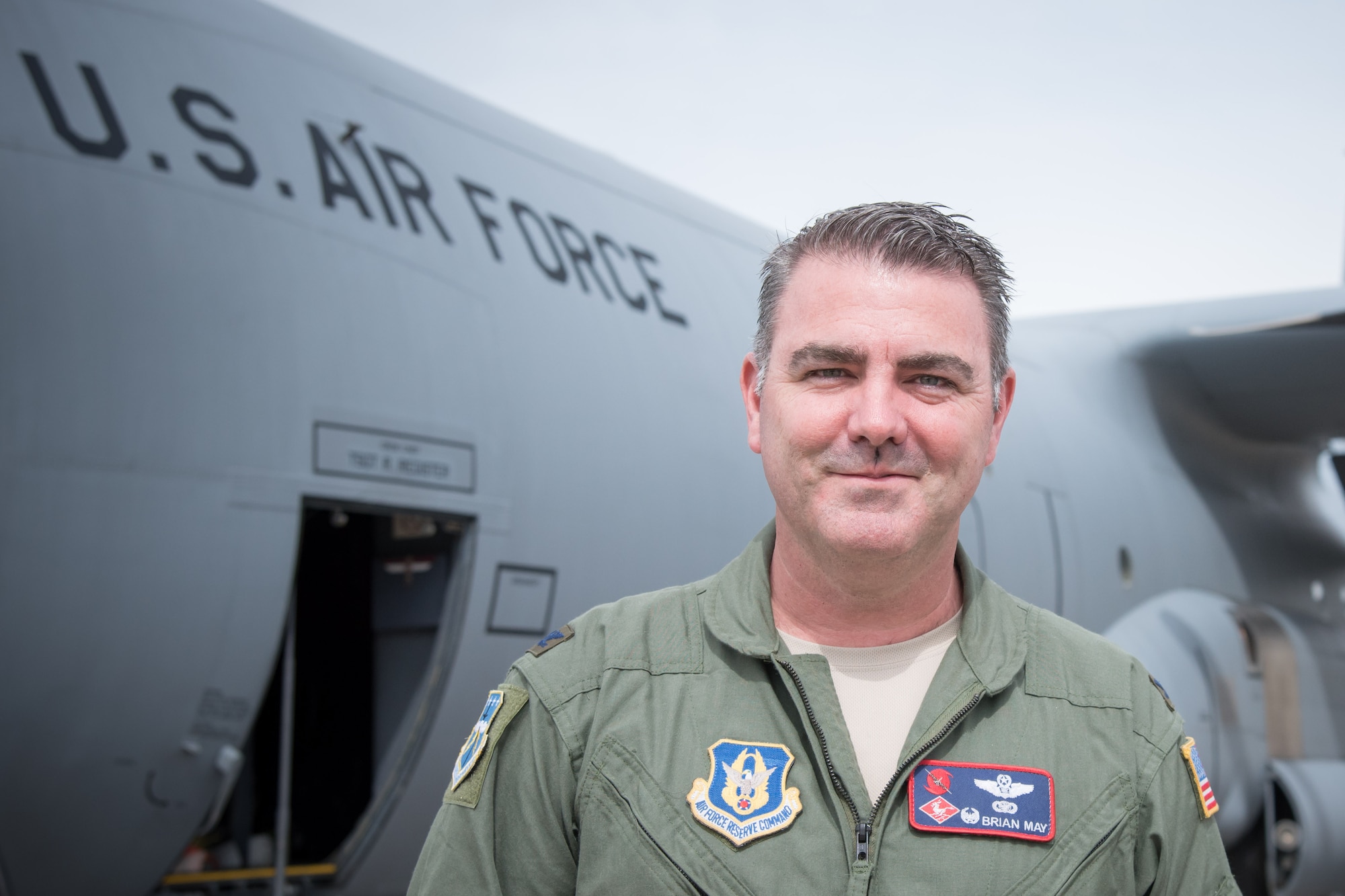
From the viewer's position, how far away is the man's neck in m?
1.39

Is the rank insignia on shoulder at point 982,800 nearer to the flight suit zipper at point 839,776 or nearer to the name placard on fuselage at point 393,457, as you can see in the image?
the flight suit zipper at point 839,776

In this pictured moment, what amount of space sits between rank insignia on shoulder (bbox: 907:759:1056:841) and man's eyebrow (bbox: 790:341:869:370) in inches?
17.6

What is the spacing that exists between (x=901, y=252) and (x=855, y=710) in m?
0.53

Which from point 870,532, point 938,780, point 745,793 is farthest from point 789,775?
point 870,532

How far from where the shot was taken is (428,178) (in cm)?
376

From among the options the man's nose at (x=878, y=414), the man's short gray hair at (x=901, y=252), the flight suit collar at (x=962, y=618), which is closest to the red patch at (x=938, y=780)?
the flight suit collar at (x=962, y=618)

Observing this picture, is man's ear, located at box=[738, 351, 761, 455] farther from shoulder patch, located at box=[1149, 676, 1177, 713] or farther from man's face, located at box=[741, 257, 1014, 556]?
shoulder patch, located at box=[1149, 676, 1177, 713]

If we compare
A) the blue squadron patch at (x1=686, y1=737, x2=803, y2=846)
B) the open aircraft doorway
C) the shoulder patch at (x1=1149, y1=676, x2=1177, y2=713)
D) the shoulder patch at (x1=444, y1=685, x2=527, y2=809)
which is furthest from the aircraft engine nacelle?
the shoulder patch at (x1=444, y1=685, x2=527, y2=809)

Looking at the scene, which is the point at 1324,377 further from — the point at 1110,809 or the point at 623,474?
the point at 1110,809

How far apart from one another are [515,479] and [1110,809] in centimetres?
244

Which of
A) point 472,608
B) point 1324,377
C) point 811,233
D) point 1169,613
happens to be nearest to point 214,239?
point 472,608

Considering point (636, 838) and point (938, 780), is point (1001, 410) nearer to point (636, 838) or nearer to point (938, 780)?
point (938, 780)

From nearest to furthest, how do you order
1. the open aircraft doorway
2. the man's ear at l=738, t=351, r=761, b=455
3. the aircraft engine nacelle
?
1. the man's ear at l=738, t=351, r=761, b=455
2. the open aircraft doorway
3. the aircraft engine nacelle

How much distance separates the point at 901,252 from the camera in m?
1.40
